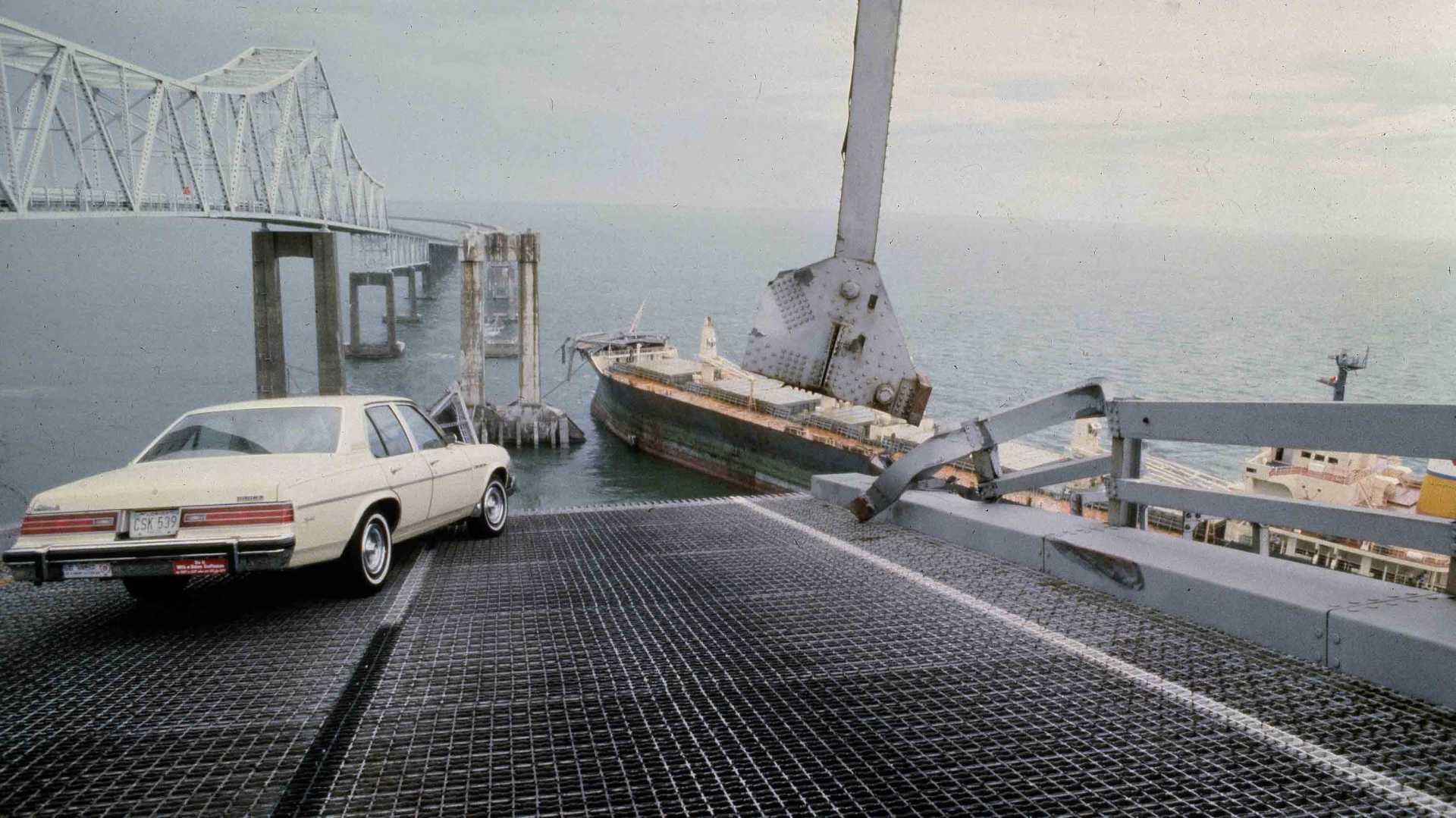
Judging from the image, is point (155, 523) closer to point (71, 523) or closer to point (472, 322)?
point (71, 523)

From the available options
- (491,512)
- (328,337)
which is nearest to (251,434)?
(491,512)

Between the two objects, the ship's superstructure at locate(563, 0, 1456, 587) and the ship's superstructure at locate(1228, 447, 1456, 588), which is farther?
the ship's superstructure at locate(1228, 447, 1456, 588)

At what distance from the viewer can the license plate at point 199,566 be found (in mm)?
5039

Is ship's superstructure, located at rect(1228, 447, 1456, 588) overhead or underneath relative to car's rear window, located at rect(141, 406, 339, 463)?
underneath

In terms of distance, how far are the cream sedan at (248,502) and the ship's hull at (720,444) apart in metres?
33.3

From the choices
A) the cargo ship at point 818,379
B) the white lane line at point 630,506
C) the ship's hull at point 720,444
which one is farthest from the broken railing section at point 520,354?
the white lane line at point 630,506

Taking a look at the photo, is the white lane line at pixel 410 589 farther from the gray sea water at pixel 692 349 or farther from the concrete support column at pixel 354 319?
the concrete support column at pixel 354 319

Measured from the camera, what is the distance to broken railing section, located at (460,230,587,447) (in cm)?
5191

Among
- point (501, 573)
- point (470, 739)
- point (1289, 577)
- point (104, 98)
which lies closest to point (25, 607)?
point (501, 573)

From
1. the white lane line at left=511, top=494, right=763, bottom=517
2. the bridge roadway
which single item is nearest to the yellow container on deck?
the white lane line at left=511, top=494, right=763, bottom=517

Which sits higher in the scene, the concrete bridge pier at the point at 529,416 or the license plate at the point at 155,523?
the license plate at the point at 155,523

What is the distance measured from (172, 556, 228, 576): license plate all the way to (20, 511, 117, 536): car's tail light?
408 millimetres

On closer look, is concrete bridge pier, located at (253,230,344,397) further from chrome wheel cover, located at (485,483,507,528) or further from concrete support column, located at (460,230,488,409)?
chrome wheel cover, located at (485,483,507,528)

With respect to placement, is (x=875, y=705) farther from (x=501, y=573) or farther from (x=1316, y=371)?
(x=1316, y=371)
